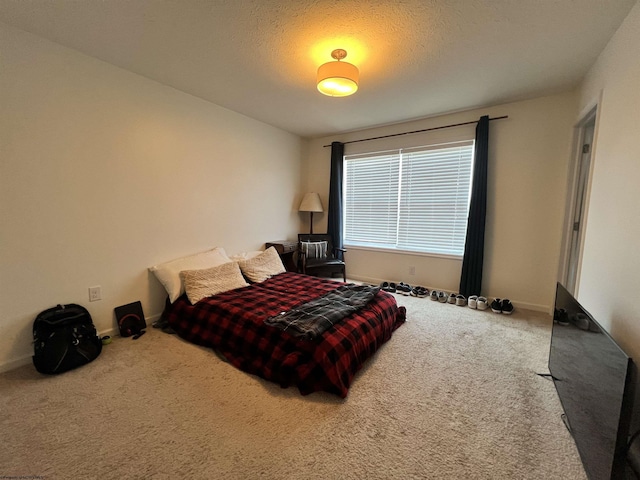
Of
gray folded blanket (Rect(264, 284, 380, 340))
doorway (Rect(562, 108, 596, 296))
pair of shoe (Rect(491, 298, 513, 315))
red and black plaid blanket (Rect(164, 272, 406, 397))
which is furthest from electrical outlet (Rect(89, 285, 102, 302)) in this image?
doorway (Rect(562, 108, 596, 296))

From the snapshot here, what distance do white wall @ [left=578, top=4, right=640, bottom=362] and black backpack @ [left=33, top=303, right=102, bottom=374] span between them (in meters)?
3.44

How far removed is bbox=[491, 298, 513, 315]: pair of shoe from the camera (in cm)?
316

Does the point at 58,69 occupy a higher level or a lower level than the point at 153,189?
higher

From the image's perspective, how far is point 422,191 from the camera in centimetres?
395

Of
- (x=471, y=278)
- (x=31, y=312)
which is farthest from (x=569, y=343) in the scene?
(x=31, y=312)

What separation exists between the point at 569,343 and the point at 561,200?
83.0 inches

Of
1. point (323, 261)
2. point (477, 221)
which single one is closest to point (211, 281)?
point (323, 261)

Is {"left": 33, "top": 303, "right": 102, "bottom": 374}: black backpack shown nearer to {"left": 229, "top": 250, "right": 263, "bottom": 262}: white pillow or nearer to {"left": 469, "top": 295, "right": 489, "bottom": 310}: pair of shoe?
{"left": 229, "top": 250, "right": 263, "bottom": 262}: white pillow

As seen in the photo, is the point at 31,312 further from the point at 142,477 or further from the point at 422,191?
the point at 422,191

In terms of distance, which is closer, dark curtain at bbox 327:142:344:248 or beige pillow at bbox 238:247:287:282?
beige pillow at bbox 238:247:287:282

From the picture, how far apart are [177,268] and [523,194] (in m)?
4.02

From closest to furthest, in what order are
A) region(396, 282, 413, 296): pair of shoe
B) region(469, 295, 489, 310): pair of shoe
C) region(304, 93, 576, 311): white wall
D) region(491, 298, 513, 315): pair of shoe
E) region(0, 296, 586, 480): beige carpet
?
1. region(0, 296, 586, 480): beige carpet
2. region(304, 93, 576, 311): white wall
3. region(491, 298, 513, 315): pair of shoe
4. region(469, 295, 489, 310): pair of shoe
5. region(396, 282, 413, 296): pair of shoe

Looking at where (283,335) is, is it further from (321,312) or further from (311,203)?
(311,203)

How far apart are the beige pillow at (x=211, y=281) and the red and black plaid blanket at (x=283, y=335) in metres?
0.09
